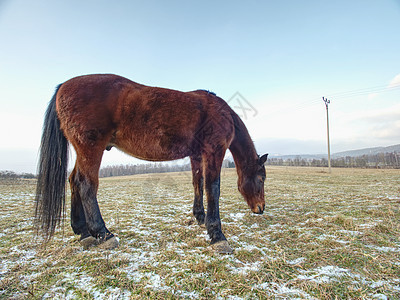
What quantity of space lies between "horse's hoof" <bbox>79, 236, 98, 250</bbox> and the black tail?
1.58 ft

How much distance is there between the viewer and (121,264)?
2.32 meters

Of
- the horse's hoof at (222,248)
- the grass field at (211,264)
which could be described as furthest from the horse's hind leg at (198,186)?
the horse's hoof at (222,248)

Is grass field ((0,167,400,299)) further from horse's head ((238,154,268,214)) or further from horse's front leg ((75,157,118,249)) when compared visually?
horse's head ((238,154,268,214))

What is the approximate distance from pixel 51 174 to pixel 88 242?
127 centimetres

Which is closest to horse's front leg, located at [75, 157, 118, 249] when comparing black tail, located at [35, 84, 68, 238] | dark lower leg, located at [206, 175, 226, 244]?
black tail, located at [35, 84, 68, 238]

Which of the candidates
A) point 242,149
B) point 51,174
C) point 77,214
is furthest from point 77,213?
point 242,149

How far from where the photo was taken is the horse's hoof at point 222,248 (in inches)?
106

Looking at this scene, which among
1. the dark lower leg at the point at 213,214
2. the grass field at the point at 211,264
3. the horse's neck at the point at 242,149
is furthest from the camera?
the horse's neck at the point at 242,149

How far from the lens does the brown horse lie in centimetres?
288

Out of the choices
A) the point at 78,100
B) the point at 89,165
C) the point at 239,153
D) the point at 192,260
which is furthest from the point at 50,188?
the point at 239,153

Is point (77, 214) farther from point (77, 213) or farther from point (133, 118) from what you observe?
point (133, 118)

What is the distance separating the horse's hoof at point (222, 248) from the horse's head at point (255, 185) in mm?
1605

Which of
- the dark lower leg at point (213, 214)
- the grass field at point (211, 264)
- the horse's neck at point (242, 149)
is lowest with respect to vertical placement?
the grass field at point (211, 264)

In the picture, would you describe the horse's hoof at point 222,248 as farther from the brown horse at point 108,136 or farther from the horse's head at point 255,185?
the horse's head at point 255,185
